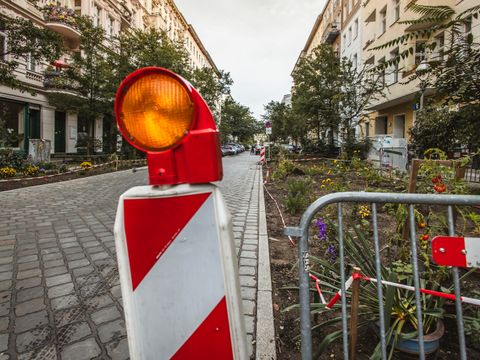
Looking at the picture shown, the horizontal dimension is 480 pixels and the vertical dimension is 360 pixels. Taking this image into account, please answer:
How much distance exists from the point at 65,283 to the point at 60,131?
74.8ft

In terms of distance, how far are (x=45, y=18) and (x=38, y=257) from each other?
23031 millimetres

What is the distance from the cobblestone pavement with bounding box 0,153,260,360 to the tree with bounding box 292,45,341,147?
15847 mm

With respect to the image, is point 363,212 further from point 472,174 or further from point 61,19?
point 61,19

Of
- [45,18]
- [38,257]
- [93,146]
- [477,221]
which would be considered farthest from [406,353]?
[45,18]

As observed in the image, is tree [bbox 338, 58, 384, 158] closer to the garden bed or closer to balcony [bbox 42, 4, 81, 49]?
the garden bed

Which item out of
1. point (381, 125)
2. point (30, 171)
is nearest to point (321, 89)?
point (381, 125)

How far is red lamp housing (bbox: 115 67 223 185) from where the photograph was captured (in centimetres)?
102

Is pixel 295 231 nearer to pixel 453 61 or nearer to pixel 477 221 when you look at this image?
pixel 477 221

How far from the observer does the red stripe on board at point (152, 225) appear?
41.6 inches

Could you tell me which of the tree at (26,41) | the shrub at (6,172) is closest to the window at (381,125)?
the tree at (26,41)

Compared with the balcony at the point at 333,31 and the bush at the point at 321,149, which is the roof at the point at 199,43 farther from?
the bush at the point at 321,149

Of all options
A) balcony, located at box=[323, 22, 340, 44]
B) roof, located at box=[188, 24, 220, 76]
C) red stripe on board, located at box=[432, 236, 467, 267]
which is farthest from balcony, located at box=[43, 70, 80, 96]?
roof, located at box=[188, 24, 220, 76]

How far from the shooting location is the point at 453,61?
3.13 m

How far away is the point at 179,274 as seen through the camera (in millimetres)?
1082
